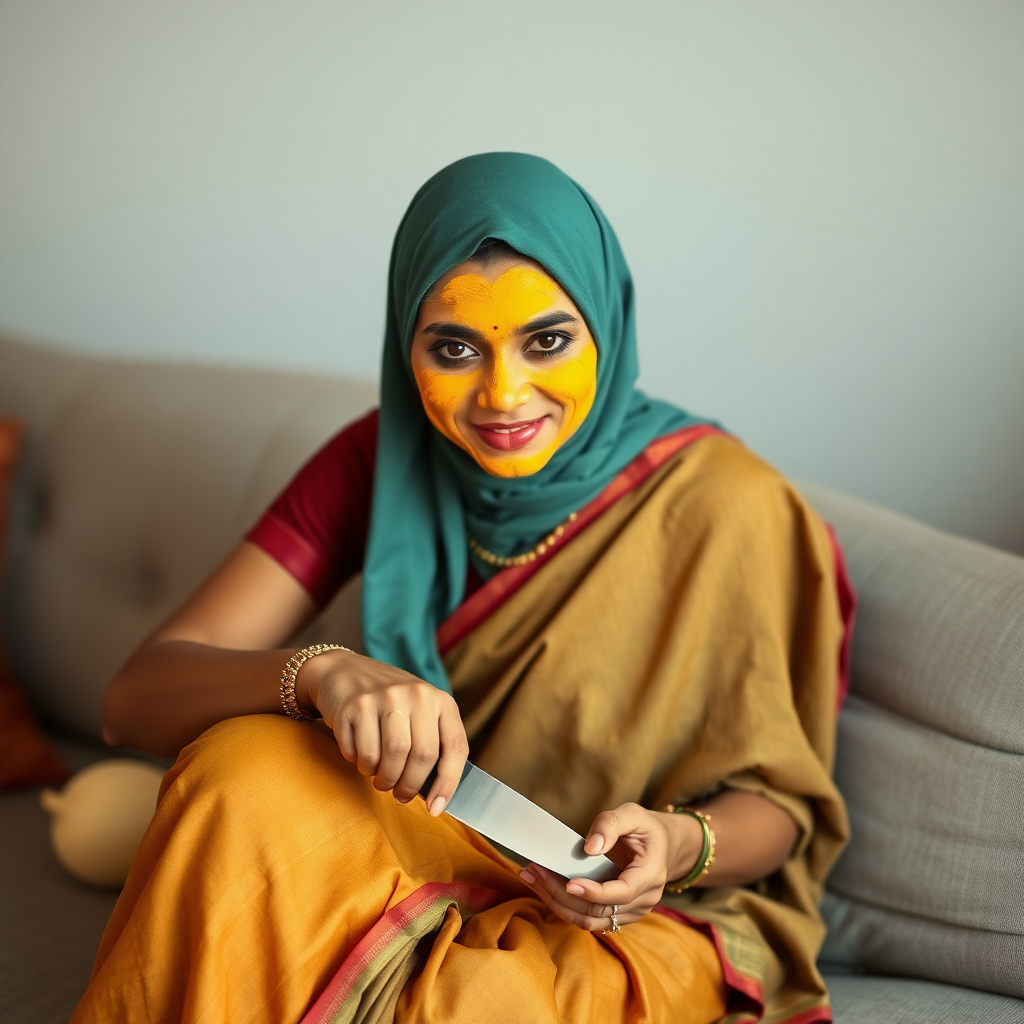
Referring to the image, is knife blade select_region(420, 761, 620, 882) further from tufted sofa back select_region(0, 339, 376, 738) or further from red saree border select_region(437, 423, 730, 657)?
tufted sofa back select_region(0, 339, 376, 738)

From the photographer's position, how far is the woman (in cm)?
85

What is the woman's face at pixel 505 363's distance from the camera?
1.06 m

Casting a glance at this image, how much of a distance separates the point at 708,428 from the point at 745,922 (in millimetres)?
553

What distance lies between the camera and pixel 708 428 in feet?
4.24

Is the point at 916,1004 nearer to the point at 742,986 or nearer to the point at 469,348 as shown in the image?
the point at 742,986

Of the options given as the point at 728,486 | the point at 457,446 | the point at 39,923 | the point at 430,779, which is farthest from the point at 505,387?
the point at 39,923

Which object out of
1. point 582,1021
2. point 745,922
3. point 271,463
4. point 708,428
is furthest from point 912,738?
point 271,463

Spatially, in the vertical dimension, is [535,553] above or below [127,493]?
above

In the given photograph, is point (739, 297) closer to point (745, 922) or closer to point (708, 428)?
point (708, 428)

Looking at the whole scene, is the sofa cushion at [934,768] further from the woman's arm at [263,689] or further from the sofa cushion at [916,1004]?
the woman's arm at [263,689]

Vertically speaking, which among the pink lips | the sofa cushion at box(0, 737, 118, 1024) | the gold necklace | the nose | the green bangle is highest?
the nose

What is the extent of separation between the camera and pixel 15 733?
1.72 meters

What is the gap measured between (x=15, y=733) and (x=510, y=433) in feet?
3.55

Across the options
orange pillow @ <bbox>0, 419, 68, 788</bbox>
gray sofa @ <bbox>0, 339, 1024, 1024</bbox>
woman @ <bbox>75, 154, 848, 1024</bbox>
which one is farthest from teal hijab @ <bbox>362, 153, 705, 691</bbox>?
orange pillow @ <bbox>0, 419, 68, 788</bbox>
